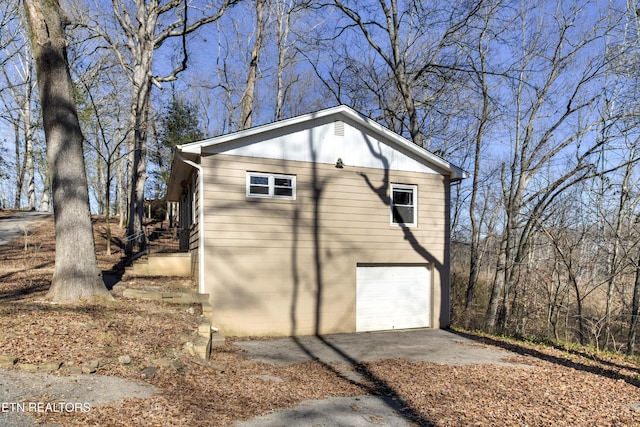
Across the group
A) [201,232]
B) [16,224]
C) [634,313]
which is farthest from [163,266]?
[634,313]

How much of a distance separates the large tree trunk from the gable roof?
6.97 feet

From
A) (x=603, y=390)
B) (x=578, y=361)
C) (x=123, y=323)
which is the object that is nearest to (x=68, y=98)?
(x=123, y=323)

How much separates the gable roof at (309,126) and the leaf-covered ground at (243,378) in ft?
11.3

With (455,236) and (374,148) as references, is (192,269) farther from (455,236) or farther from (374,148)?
(455,236)

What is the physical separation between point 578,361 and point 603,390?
7.59ft

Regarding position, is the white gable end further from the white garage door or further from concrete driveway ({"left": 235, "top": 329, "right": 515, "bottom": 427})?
concrete driveway ({"left": 235, "top": 329, "right": 515, "bottom": 427})

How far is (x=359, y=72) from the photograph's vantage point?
1836 cm

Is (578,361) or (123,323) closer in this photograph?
(123,323)

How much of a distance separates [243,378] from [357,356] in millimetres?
2735

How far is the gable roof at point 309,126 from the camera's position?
350 inches

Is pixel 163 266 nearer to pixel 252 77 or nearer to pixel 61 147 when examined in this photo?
pixel 61 147

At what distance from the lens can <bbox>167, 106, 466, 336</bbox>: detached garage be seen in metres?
9.01

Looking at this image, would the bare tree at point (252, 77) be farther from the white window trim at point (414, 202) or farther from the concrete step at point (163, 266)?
the white window trim at point (414, 202)

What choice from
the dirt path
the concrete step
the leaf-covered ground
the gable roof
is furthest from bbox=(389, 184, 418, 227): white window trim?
the dirt path
